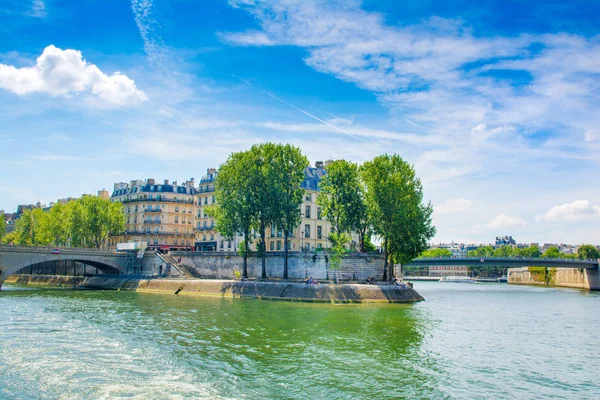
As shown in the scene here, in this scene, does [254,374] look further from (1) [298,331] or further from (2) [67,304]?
(2) [67,304]

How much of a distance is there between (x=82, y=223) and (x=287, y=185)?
1804 inches

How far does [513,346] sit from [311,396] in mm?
17175

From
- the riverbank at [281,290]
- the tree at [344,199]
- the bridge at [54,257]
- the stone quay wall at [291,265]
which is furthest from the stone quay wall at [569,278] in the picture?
the bridge at [54,257]

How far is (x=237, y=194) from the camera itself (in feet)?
214

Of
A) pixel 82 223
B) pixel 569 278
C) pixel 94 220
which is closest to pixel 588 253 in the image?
pixel 569 278

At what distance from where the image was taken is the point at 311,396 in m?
19.3

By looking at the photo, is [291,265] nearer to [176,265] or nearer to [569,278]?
[176,265]

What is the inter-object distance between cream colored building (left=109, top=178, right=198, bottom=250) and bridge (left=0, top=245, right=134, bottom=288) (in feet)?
70.1

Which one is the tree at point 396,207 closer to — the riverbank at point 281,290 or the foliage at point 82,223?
the riverbank at point 281,290

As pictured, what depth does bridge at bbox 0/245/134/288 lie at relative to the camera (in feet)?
213

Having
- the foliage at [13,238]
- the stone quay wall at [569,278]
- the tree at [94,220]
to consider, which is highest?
the tree at [94,220]

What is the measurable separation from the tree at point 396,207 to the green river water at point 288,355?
1888cm

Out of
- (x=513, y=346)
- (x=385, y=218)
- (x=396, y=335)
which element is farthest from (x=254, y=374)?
(x=385, y=218)

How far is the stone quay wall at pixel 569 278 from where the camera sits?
322 feet
